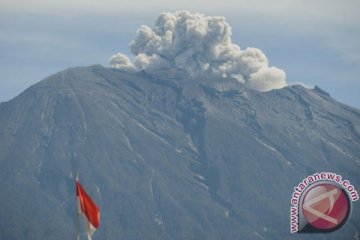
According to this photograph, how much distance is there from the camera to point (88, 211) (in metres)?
44.2

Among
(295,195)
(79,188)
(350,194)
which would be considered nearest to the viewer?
(79,188)

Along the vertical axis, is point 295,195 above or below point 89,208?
below

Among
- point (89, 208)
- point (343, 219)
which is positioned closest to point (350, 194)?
point (343, 219)

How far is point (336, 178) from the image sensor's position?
59.9 m

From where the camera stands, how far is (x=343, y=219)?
56.5m

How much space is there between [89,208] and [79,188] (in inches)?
62.7

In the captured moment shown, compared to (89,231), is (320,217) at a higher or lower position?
lower

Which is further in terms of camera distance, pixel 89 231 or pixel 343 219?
pixel 343 219

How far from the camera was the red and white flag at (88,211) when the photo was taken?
A: 43562 millimetres

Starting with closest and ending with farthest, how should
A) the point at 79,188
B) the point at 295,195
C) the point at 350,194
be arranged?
1. the point at 79,188
2. the point at 350,194
3. the point at 295,195

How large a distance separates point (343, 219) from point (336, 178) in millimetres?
4412

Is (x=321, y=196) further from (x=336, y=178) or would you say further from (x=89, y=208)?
(x=89, y=208)

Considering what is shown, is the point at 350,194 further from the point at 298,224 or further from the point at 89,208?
the point at 89,208

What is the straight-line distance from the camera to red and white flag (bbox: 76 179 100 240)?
143 ft
